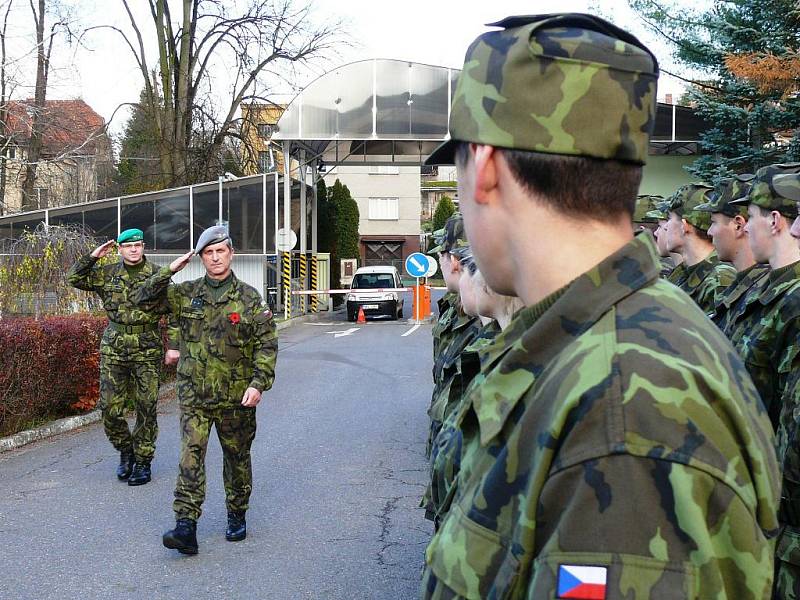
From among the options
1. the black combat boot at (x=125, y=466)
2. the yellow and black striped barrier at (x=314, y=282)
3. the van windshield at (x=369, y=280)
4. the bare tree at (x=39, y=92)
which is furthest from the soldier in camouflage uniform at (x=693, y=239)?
the yellow and black striped barrier at (x=314, y=282)

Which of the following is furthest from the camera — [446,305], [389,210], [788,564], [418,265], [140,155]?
[389,210]

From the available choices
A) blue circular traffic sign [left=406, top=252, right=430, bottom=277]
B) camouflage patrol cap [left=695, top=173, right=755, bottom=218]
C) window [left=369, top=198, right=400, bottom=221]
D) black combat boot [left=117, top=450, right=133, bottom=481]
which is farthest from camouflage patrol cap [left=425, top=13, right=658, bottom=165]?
window [left=369, top=198, right=400, bottom=221]

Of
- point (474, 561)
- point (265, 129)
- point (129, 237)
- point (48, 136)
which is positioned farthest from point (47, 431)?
point (265, 129)

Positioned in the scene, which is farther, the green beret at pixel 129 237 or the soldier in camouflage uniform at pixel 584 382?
the green beret at pixel 129 237

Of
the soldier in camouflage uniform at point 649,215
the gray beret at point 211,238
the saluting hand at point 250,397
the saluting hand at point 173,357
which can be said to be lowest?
the saluting hand at point 250,397

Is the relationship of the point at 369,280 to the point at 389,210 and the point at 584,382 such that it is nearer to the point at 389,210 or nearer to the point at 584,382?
the point at 584,382

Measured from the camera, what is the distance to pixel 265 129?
31.6 meters

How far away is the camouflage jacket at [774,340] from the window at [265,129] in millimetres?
27223

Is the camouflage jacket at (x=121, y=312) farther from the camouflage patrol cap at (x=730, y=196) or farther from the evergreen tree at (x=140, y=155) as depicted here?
the evergreen tree at (x=140, y=155)

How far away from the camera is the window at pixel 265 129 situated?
30.7 meters

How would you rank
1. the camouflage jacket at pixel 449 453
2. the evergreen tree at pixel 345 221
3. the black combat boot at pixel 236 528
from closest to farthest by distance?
the camouflage jacket at pixel 449 453
the black combat boot at pixel 236 528
the evergreen tree at pixel 345 221

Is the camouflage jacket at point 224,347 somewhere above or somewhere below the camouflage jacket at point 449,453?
below

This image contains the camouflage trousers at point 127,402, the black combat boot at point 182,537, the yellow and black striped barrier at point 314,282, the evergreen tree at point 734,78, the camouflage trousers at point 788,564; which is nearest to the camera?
the camouflage trousers at point 788,564

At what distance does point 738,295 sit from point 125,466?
216 inches
